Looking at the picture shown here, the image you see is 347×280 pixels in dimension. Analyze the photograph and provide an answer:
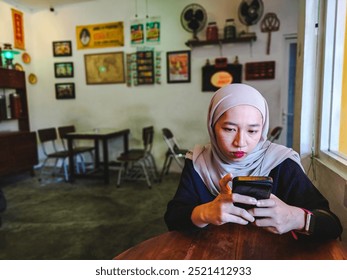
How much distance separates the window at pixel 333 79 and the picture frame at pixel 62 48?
4.32 m

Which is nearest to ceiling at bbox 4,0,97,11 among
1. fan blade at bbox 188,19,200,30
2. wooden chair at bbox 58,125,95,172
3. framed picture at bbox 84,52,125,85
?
framed picture at bbox 84,52,125,85

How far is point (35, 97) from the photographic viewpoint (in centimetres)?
502

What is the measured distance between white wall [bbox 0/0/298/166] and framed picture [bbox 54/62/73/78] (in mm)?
84

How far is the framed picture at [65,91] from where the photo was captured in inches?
189

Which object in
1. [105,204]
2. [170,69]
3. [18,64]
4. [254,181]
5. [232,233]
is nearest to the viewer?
[254,181]

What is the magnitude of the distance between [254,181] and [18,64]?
512 centimetres

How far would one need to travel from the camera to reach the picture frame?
473 centimetres

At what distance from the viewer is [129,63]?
14.7 feet

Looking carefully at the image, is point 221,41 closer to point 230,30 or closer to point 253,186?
point 230,30

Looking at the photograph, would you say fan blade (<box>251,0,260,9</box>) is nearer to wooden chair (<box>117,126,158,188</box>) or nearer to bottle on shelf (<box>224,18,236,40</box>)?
bottle on shelf (<box>224,18,236,40</box>)

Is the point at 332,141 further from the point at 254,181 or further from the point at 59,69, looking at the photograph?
the point at 59,69

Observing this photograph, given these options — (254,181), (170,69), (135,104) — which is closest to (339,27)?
(254,181)

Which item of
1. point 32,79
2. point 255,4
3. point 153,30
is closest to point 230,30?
point 255,4

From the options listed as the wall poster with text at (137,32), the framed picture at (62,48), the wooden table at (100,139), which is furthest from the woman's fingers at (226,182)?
the framed picture at (62,48)
